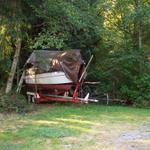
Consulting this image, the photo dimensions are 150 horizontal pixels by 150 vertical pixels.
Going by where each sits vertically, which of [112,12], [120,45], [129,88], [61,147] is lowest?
[61,147]

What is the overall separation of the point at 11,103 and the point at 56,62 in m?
3.23

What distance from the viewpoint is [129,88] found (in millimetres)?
17312

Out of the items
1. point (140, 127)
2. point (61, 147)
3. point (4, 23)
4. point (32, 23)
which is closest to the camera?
point (61, 147)

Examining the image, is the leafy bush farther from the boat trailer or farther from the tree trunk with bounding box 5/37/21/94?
the boat trailer

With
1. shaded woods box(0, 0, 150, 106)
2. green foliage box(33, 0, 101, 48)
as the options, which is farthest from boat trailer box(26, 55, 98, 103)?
green foliage box(33, 0, 101, 48)

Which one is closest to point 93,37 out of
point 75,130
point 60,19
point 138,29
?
point 138,29

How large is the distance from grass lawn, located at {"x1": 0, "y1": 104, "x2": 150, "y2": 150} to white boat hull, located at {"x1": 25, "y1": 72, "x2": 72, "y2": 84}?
5.56 feet

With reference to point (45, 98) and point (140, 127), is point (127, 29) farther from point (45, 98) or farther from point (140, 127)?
point (140, 127)

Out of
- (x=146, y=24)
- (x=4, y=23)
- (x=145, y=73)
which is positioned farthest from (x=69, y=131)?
(x=146, y=24)

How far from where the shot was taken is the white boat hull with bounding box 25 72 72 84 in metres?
15.8

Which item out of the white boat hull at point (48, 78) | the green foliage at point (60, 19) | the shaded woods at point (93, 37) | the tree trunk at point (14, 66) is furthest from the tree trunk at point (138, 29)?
the tree trunk at point (14, 66)

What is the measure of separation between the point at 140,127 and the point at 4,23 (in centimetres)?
644

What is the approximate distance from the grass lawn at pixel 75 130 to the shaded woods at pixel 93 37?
2.59 meters

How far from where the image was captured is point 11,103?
44.7 feet
